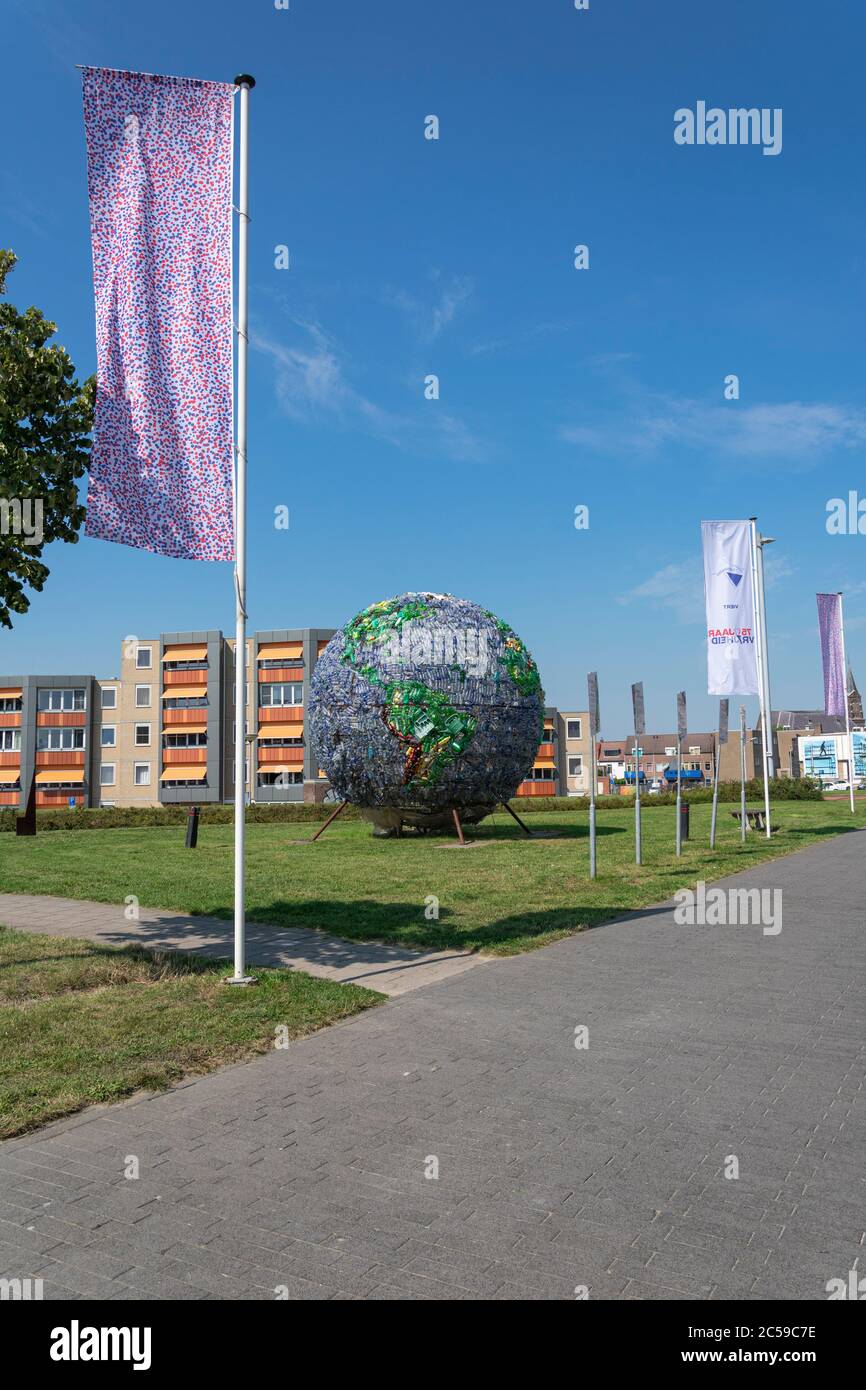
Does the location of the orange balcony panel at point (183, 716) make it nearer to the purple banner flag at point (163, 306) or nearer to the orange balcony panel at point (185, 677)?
the orange balcony panel at point (185, 677)

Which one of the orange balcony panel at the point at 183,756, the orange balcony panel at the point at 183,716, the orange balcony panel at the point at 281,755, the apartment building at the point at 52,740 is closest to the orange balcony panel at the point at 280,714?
the orange balcony panel at the point at 281,755

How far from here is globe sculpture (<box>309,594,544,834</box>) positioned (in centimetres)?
1869

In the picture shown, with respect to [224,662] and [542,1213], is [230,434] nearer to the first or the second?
[542,1213]

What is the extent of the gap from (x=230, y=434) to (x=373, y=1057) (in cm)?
520

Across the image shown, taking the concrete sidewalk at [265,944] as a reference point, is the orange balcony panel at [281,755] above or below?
above

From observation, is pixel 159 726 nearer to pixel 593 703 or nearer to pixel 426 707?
pixel 426 707

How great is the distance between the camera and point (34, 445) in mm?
8391

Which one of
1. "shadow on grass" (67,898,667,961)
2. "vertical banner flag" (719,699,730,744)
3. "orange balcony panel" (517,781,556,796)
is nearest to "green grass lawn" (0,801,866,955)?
"shadow on grass" (67,898,667,961)

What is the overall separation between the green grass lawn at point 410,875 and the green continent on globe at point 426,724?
74.2 inches

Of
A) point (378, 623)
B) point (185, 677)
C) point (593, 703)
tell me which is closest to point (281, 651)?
point (185, 677)

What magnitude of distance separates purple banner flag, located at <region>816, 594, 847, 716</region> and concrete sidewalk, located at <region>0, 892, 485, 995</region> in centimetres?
2157

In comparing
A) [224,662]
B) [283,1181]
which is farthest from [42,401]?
[224,662]

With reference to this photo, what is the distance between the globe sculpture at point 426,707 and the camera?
18688mm

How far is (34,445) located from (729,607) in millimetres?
14990
